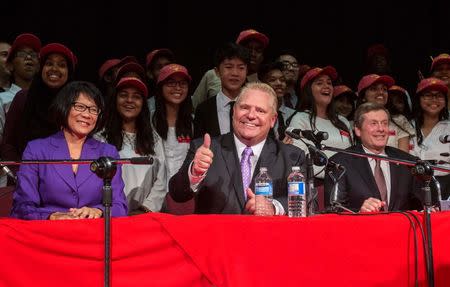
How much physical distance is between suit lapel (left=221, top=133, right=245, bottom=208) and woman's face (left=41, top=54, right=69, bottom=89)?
1.59m

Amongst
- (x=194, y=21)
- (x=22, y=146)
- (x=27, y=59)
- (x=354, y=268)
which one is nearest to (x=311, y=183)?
(x=354, y=268)

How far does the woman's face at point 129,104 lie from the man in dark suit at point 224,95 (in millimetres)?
492

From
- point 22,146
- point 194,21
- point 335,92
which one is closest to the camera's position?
point 22,146

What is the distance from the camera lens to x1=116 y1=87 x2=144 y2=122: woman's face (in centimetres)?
441

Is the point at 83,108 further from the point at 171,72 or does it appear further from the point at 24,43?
the point at 24,43

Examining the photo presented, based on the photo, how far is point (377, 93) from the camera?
532cm

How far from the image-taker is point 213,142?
332 centimetres

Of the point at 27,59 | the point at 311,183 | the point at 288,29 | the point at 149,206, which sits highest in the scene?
the point at 288,29

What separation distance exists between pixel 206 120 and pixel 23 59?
1.57m

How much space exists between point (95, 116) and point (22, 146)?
1009 mm

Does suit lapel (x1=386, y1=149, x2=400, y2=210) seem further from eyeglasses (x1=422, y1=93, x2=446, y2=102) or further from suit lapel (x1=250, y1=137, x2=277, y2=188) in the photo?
eyeglasses (x1=422, y1=93, x2=446, y2=102)

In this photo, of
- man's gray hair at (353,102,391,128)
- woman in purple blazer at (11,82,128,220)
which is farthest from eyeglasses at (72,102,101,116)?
man's gray hair at (353,102,391,128)

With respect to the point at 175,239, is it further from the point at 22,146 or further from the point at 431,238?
the point at 22,146

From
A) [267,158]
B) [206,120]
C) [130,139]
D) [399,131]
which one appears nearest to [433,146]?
[399,131]
